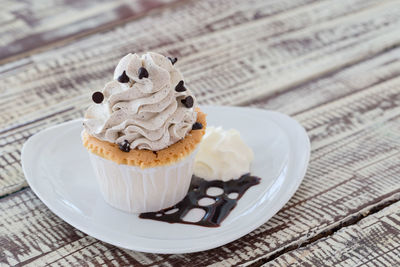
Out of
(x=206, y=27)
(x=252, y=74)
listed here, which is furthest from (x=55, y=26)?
(x=252, y=74)

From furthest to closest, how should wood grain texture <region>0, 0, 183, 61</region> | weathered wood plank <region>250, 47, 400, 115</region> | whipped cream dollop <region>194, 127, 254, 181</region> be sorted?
wood grain texture <region>0, 0, 183, 61</region> < weathered wood plank <region>250, 47, 400, 115</region> < whipped cream dollop <region>194, 127, 254, 181</region>

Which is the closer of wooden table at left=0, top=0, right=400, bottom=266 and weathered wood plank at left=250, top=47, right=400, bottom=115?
wooden table at left=0, top=0, right=400, bottom=266

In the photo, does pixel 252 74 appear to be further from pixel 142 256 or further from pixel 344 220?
pixel 142 256

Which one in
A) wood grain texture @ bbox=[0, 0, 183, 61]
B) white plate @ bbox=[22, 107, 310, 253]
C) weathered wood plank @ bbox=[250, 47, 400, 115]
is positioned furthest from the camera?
wood grain texture @ bbox=[0, 0, 183, 61]

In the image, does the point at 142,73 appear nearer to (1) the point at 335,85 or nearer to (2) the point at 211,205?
(2) the point at 211,205

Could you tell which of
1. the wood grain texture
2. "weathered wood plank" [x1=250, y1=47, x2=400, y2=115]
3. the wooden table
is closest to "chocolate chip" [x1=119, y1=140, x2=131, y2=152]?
the wooden table

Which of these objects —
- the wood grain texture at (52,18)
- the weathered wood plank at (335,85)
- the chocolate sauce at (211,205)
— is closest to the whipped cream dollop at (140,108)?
the chocolate sauce at (211,205)

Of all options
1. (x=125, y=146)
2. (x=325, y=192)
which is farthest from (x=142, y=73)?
(x=325, y=192)

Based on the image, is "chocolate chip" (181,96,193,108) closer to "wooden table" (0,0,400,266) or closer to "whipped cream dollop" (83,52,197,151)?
"whipped cream dollop" (83,52,197,151)
